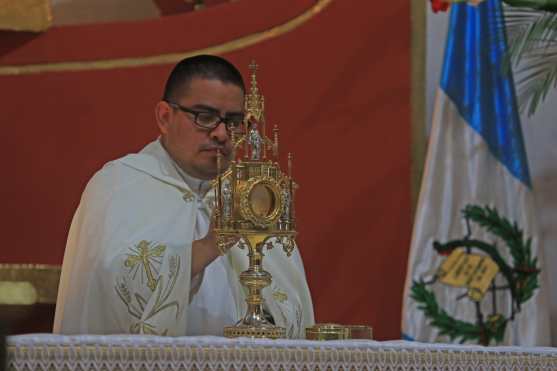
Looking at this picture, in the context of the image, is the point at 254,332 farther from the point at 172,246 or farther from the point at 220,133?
the point at 220,133

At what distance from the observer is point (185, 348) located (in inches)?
93.6

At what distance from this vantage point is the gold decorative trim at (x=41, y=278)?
4.84 meters

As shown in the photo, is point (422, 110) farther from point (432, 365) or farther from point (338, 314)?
point (432, 365)

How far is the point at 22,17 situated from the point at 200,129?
290 centimetres

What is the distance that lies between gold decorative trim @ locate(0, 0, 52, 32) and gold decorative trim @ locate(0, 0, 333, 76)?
200 millimetres

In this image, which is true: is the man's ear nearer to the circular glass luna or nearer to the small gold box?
the circular glass luna

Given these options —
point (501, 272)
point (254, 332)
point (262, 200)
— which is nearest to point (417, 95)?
point (501, 272)

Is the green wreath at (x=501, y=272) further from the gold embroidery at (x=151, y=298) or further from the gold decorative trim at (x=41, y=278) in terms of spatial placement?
the gold embroidery at (x=151, y=298)

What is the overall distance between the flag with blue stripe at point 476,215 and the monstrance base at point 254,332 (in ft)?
9.98

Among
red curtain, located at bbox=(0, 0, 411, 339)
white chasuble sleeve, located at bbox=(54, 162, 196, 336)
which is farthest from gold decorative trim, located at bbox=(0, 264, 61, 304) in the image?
white chasuble sleeve, located at bbox=(54, 162, 196, 336)

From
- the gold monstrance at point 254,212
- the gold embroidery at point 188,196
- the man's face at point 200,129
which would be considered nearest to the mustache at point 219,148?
the man's face at point 200,129

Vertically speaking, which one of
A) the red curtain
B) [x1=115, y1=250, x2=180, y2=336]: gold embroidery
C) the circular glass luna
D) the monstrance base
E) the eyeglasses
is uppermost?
the red curtain

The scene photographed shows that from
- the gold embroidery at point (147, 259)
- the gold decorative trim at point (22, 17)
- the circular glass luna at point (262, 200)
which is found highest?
the gold decorative trim at point (22, 17)

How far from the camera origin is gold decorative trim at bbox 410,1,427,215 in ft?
19.8
